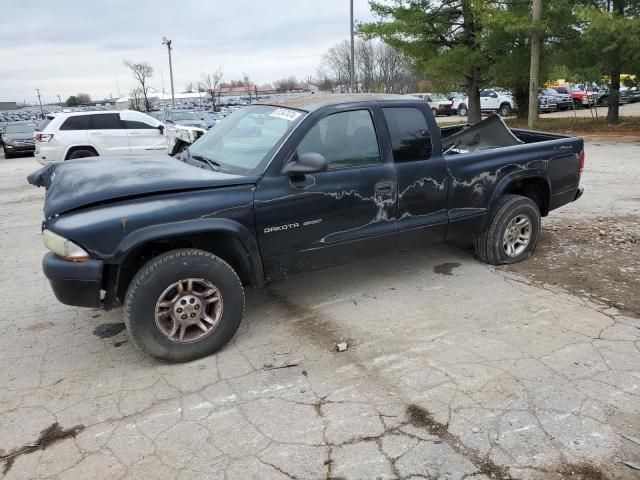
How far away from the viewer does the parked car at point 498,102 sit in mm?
31969

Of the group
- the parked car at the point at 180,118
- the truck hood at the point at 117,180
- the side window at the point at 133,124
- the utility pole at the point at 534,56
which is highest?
the utility pole at the point at 534,56

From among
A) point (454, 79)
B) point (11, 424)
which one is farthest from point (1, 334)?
point (454, 79)

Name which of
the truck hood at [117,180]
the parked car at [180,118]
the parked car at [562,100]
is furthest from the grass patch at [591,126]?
the truck hood at [117,180]

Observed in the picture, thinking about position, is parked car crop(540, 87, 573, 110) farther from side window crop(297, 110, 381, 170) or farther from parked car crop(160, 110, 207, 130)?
side window crop(297, 110, 381, 170)

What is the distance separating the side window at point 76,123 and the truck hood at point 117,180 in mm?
9853

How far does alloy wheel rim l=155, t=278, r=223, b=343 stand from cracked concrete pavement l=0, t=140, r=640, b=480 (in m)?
0.22

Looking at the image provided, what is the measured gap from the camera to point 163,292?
348cm

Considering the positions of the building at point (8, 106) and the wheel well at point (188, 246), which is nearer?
the wheel well at point (188, 246)

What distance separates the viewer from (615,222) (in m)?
7.03

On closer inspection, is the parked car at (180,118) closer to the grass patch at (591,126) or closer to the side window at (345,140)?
the grass patch at (591,126)

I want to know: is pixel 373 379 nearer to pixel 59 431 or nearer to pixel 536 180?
pixel 59 431

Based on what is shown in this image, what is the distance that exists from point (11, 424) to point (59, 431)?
0.32 metres

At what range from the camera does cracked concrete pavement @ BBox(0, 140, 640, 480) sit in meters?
2.69

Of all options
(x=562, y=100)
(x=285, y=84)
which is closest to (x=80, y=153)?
(x=562, y=100)
